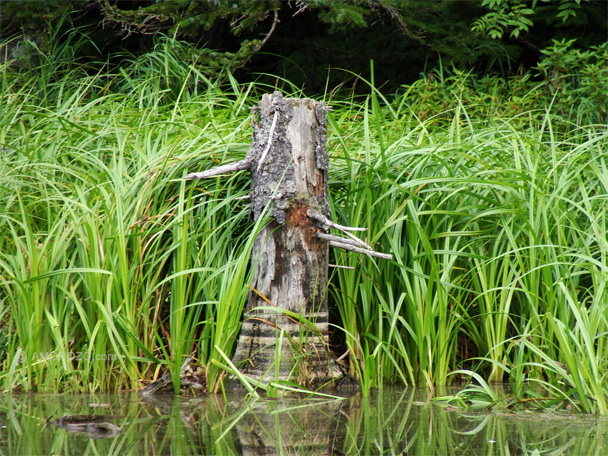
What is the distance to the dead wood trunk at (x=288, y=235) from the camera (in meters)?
2.46

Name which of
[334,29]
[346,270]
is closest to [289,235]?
[346,270]

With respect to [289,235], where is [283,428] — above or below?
below

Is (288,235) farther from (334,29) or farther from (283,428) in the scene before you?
(334,29)

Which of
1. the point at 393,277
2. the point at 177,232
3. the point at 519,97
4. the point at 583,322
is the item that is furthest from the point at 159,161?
the point at 519,97

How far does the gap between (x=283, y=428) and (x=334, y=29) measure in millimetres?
4238

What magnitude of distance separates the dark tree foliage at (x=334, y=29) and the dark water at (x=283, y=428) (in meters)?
2.39

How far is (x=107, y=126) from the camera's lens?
11.0 ft

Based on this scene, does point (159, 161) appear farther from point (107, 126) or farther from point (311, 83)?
point (311, 83)

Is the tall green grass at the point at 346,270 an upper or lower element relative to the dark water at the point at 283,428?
upper

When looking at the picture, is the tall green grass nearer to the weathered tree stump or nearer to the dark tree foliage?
the weathered tree stump

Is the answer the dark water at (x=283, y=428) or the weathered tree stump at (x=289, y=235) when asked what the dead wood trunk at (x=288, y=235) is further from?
the dark water at (x=283, y=428)

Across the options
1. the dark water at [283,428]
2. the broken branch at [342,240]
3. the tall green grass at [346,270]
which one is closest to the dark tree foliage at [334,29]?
the tall green grass at [346,270]

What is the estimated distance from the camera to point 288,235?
2500 millimetres

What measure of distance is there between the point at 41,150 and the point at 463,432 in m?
2.72
